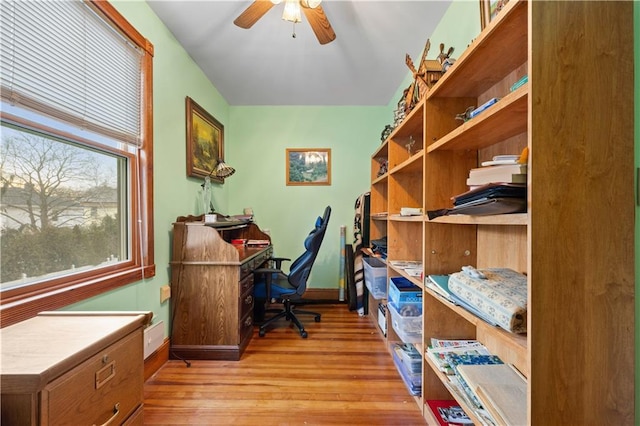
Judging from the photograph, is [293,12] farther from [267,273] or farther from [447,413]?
[447,413]

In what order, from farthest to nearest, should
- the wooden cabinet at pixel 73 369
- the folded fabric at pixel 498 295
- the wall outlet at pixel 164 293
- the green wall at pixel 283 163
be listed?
the green wall at pixel 283 163 < the wall outlet at pixel 164 293 < the folded fabric at pixel 498 295 < the wooden cabinet at pixel 73 369

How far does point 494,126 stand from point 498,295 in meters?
0.63

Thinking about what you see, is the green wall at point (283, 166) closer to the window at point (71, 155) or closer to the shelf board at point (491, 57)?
the window at point (71, 155)

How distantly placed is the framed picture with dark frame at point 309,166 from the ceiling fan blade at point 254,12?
5.38 feet

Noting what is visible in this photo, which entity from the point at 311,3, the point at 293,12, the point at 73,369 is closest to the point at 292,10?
the point at 293,12

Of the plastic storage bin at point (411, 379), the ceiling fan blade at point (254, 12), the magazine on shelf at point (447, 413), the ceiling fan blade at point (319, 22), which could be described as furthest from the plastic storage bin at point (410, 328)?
the ceiling fan blade at point (254, 12)

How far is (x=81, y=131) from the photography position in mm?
1309

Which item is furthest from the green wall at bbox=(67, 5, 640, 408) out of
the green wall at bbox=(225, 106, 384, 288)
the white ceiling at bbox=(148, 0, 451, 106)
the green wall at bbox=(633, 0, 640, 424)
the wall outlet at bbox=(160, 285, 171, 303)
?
the green wall at bbox=(633, 0, 640, 424)

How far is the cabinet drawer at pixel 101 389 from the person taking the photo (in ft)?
2.17

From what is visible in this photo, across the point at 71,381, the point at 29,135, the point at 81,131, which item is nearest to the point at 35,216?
the point at 29,135

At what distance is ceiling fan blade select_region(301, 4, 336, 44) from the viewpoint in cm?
148

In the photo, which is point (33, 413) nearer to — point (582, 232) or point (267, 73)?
point (582, 232)

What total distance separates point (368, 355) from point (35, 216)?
2168mm

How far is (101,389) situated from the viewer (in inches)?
31.3
